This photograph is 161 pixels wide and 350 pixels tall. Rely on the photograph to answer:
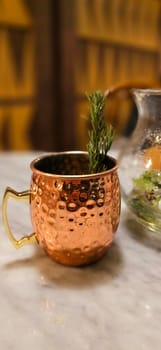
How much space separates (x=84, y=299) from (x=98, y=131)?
0.16 metres

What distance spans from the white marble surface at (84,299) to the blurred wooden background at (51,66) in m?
1.01

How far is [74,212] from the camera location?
1.10ft

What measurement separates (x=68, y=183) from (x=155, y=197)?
13 cm

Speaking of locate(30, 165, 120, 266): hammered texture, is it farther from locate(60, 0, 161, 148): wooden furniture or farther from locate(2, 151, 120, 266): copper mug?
locate(60, 0, 161, 148): wooden furniture

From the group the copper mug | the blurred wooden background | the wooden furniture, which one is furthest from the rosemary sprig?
→ the wooden furniture

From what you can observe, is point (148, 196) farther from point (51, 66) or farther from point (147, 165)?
point (51, 66)

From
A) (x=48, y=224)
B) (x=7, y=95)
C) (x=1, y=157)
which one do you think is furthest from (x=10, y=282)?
(x=7, y=95)

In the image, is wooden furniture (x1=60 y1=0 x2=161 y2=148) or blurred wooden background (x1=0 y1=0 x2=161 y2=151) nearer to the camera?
blurred wooden background (x1=0 y1=0 x2=161 y2=151)

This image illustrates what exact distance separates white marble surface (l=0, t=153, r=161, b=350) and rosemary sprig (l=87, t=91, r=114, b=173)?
0.39 ft

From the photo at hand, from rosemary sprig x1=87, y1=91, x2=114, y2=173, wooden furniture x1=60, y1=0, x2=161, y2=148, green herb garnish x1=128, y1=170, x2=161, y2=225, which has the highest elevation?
wooden furniture x1=60, y1=0, x2=161, y2=148

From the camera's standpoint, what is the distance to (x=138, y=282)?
0.35 metres

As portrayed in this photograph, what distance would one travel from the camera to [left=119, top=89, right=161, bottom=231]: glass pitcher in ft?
1.36

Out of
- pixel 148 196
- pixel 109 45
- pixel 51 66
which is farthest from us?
pixel 109 45

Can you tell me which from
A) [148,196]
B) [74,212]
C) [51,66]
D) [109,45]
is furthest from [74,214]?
[109,45]
